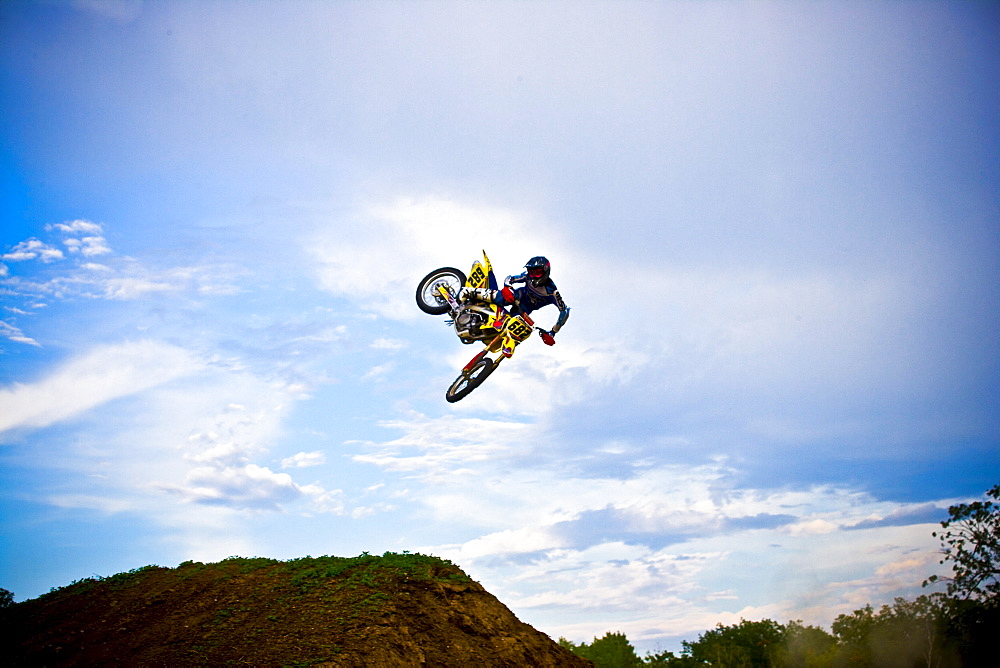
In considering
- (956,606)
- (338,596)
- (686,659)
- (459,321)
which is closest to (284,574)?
(338,596)

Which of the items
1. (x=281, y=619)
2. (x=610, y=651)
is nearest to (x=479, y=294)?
(x=281, y=619)

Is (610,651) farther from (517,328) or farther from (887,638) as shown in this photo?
(517,328)

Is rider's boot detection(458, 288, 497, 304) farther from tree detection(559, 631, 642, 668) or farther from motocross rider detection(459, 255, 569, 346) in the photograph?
tree detection(559, 631, 642, 668)

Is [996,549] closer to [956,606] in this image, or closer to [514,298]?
[956,606]

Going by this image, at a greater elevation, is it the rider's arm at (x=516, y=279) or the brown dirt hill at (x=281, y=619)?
the rider's arm at (x=516, y=279)

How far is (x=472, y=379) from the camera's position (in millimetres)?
16188

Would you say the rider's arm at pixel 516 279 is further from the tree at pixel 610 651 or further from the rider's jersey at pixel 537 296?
the tree at pixel 610 651

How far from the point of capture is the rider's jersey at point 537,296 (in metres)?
16.0

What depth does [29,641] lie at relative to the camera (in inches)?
488

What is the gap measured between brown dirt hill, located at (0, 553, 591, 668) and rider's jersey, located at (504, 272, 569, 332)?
20.0 ft

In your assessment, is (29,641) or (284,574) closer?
(29,641)

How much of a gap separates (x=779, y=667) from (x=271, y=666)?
3833cm

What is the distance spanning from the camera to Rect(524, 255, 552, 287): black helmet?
1583cm

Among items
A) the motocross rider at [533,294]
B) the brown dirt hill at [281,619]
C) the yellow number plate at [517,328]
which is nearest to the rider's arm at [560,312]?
the motocross rider at [533,294]
